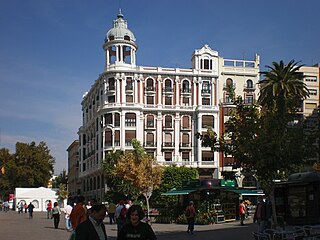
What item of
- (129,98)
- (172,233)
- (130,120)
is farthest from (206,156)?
(172,233)

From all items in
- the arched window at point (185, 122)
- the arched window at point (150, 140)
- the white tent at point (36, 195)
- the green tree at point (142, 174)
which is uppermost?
the arched window at point (185, 122)

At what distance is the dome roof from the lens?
6769cm

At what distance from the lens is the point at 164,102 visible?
2653 inches

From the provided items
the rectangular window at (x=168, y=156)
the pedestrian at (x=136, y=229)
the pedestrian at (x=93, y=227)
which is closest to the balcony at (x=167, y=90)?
the rectangular window at (x=168, y=156)

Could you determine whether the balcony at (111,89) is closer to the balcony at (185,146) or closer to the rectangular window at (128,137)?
the rectangular window at (128,137)

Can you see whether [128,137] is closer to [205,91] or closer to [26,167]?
[205,91]

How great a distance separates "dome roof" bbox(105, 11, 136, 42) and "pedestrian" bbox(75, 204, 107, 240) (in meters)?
62.7

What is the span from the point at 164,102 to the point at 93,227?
61.6 m

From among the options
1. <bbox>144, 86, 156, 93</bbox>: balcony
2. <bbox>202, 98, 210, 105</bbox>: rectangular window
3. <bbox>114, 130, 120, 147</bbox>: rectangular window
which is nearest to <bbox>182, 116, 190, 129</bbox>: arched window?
<bbox>202, 98, 210, 105</bbox>: rectangular window

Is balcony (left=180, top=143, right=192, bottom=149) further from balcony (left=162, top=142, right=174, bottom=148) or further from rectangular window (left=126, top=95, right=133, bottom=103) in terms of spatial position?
rectangular window (left=126, top=95, right=133, bottom=103)

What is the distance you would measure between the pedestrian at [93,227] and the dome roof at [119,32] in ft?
206

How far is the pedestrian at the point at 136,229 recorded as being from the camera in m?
5.83

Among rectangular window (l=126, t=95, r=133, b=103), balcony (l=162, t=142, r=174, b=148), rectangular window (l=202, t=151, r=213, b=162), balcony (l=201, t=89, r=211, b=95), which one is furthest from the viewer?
balcony (l=201, t=89, r=211, b=95)

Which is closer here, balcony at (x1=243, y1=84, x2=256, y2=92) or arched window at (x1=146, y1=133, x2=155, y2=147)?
arched window at (x1=146, y1=133, x2=155, y2=147)
